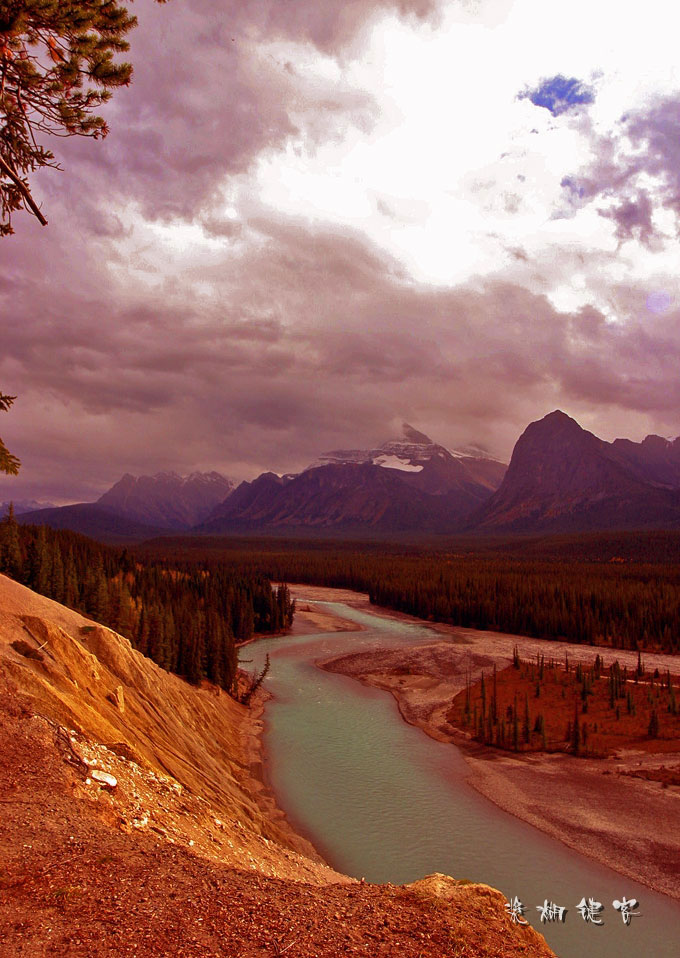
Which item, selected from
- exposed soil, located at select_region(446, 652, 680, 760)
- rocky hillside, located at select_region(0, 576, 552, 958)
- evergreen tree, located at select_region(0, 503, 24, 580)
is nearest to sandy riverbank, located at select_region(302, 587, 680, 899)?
exposed soil, located at select_region(446, 652, 680, 760)

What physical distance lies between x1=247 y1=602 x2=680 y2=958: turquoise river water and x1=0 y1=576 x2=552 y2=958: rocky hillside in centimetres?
995

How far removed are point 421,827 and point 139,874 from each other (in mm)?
28496

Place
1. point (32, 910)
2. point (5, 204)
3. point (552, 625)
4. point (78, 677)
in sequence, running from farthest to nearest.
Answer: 1. point (552, 625)
2. point (78, 677)
3. point (5, 204)
4. point (32, 910)

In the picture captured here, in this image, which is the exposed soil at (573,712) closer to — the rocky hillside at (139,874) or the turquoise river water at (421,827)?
the turquoise river water at (421,827)

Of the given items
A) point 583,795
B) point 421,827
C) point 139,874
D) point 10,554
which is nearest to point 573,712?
point 583,795

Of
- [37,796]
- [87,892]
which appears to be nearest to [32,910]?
[87,892]

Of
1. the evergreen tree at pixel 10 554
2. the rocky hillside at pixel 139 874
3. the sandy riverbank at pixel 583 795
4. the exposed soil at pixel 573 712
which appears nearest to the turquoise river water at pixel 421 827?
the sandy riverbank at pixel 583 795

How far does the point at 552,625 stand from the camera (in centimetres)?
11056

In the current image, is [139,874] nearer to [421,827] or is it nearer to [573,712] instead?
[421,827]

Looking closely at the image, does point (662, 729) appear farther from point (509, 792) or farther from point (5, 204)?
point (5, 204)

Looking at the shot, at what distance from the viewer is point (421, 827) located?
115 feet

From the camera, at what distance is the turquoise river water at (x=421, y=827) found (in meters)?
26.5

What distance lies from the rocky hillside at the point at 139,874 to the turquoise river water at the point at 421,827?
995 centimetres

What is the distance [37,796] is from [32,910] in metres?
4.85
